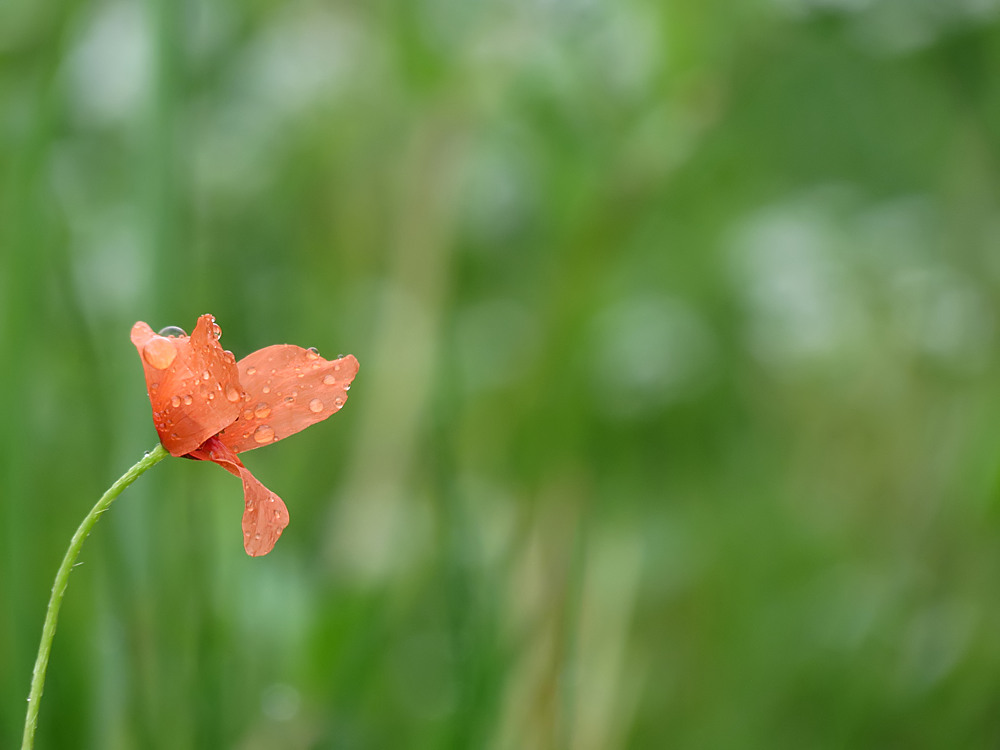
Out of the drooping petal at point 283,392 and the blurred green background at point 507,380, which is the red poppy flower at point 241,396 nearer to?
the drooping petal at point 283,392

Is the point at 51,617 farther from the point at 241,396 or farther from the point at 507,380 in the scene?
the point at 507,380

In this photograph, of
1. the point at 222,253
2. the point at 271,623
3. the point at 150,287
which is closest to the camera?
Answer: the point at 150,287

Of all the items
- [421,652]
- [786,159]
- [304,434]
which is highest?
[786,159]

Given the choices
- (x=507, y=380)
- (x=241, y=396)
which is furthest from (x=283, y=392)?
(x=507, y=380)

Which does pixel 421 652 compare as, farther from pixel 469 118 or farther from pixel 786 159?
pixel 786 159

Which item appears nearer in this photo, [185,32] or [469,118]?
[185,32]

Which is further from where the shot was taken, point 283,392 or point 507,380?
point 507,380

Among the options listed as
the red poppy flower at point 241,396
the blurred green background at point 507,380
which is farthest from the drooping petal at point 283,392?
the blurred green background at point 507,380

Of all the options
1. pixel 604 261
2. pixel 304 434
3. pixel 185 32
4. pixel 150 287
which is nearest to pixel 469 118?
pixel 604 261
